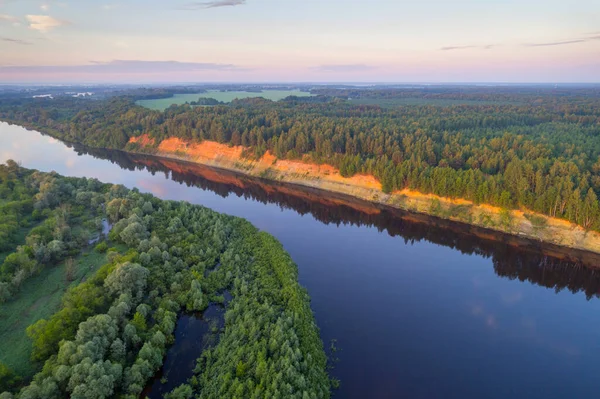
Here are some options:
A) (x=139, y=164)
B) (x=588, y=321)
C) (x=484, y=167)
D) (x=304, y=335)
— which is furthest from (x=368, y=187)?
(x=139, y=164)

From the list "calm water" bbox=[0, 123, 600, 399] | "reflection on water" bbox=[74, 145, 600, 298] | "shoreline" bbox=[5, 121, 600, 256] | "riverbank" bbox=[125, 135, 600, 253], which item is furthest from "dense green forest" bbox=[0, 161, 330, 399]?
"riverbank" bbox=[125, 135, 600, 253]

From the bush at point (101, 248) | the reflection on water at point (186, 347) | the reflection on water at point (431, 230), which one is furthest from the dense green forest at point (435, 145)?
the bush at point (101, 248)

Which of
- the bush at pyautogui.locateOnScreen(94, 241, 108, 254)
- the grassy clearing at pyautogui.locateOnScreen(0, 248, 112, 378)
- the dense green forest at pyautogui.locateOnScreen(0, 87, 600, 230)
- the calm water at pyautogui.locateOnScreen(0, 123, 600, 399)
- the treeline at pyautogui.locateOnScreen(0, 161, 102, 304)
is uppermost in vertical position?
the dense green forest at pyautogui.locateOnScreen(0, 87, 600, 230)

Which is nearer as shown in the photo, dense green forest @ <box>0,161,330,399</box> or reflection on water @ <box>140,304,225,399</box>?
dense green forest @ <box>0,161,330,399</box>

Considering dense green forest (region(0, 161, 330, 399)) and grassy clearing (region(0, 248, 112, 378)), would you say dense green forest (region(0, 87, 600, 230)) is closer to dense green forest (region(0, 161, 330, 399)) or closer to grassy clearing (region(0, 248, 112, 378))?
dense green forest (region(0, 161, 330, 399))

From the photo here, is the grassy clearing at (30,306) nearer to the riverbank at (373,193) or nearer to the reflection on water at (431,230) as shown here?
the reflection on water at (431,230)

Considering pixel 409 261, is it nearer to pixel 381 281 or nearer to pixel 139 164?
pixel 381 281
